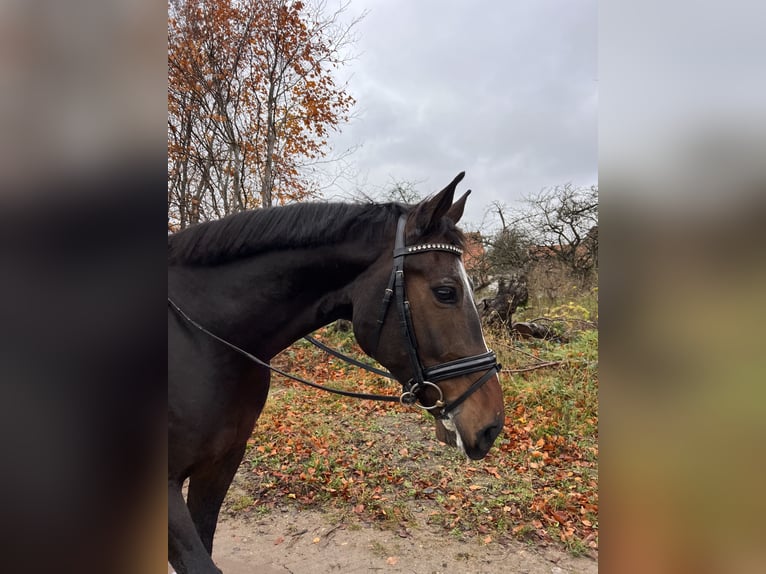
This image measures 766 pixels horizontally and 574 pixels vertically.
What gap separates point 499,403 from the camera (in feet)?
6.07

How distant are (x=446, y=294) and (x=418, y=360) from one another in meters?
0.35

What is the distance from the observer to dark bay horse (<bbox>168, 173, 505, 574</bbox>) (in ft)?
5.97

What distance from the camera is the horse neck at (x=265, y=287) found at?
1.97m

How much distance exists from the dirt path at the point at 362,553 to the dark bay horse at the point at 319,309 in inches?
65.3

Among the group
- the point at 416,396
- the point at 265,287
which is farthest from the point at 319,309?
the point at 416,396

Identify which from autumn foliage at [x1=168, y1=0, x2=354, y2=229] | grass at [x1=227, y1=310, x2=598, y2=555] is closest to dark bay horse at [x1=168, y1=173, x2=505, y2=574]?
grass at [x1=227, y1=310, x2=598, y2=555]

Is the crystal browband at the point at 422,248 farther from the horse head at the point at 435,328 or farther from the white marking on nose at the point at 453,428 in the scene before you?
the white marking on nose at the point at 453,428

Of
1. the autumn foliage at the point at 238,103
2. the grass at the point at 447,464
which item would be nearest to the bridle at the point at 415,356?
the grass at the point at 447,464

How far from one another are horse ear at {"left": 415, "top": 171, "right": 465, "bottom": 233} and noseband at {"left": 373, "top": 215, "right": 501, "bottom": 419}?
0.30 feet

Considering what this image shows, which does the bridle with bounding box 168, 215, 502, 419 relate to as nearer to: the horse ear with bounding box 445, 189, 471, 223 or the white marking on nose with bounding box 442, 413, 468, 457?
the white marking on nose with bounding box 442, 413, 468, 457
